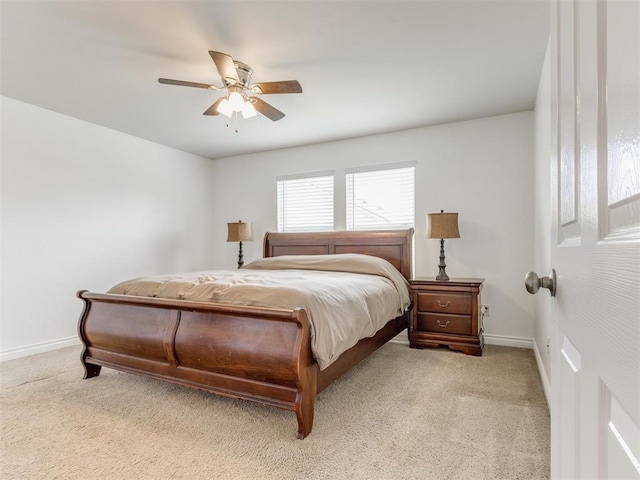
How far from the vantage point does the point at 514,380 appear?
2682 millimetres

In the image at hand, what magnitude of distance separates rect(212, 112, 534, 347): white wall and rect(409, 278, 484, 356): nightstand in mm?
359

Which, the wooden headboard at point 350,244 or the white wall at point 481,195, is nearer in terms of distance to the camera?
the white wall at point 481,195

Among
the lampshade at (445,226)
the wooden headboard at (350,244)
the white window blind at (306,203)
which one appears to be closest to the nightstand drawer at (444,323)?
the wooden headboard at (350,244)

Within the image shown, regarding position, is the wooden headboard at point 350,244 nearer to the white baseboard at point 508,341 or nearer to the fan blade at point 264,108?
the white baseboard at point 508,341

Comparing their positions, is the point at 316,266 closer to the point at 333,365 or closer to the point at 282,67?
the point at 333,365

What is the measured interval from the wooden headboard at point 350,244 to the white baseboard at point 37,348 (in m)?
2.33

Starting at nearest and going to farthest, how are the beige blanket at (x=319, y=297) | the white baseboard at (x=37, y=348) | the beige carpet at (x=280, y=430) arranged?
the beige carpet at (x=280, y=430), the beige blanket at (x=319, y=297), the white baseboard at (x=37, y=348)

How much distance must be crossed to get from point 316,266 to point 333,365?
5.20ft

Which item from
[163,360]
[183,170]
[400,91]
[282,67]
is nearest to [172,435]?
[163,360]

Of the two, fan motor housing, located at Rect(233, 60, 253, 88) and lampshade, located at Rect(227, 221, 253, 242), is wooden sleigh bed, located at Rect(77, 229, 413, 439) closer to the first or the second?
fan motor housing, located at Rect(233, 60, 253, 88)

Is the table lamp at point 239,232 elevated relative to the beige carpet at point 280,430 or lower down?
elevated

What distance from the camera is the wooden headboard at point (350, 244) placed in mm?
3986

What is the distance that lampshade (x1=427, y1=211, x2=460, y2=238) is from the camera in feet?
11.8

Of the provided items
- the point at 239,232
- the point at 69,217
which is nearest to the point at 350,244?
the point at 239,232
